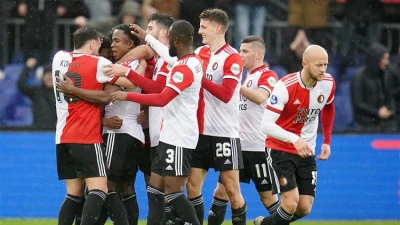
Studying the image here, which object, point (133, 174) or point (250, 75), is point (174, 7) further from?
point (133, 174)

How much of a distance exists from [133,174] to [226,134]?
101cm

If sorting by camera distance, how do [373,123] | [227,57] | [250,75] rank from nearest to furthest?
[227,57] → [250,75] → [373,123]

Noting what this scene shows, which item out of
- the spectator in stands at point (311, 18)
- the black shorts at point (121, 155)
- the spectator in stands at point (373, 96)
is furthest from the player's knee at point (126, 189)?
the spectator in stands at point (311, 18)

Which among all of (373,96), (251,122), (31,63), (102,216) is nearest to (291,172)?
(251,122)

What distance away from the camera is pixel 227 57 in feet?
32.0

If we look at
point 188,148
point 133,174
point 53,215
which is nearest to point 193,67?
point 188,148

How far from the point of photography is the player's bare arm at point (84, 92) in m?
9.22

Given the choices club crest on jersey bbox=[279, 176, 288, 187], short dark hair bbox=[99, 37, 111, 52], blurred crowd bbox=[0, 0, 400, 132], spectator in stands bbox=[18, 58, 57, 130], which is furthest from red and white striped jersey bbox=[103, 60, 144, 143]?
blurred crowd bbox=[0, 0, 400, 132]

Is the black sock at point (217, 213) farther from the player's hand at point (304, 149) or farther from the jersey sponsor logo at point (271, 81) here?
the player's hand at point (304, 149)

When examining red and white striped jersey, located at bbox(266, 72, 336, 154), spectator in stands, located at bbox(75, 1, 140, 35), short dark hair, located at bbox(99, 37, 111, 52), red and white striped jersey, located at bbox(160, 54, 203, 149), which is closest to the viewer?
red and white striped jersey, located at bbox(160, 54, 203, 149)

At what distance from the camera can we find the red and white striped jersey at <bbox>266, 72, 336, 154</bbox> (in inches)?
381

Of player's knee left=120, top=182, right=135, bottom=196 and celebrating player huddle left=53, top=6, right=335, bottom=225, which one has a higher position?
celebrating player huddle left=53, top=6, right=335, bottom=225

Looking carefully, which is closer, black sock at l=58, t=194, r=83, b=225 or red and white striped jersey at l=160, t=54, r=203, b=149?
red and white striped jersey at l=160, t=54, r=203, b=149

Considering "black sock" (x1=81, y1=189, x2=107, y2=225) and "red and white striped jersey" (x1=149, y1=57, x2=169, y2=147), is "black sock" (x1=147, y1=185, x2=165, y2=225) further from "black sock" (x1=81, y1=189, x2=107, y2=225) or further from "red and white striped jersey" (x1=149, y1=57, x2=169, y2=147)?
"red and white striped jersey" (x1=149, y1=57, x2=169, y2=147)
